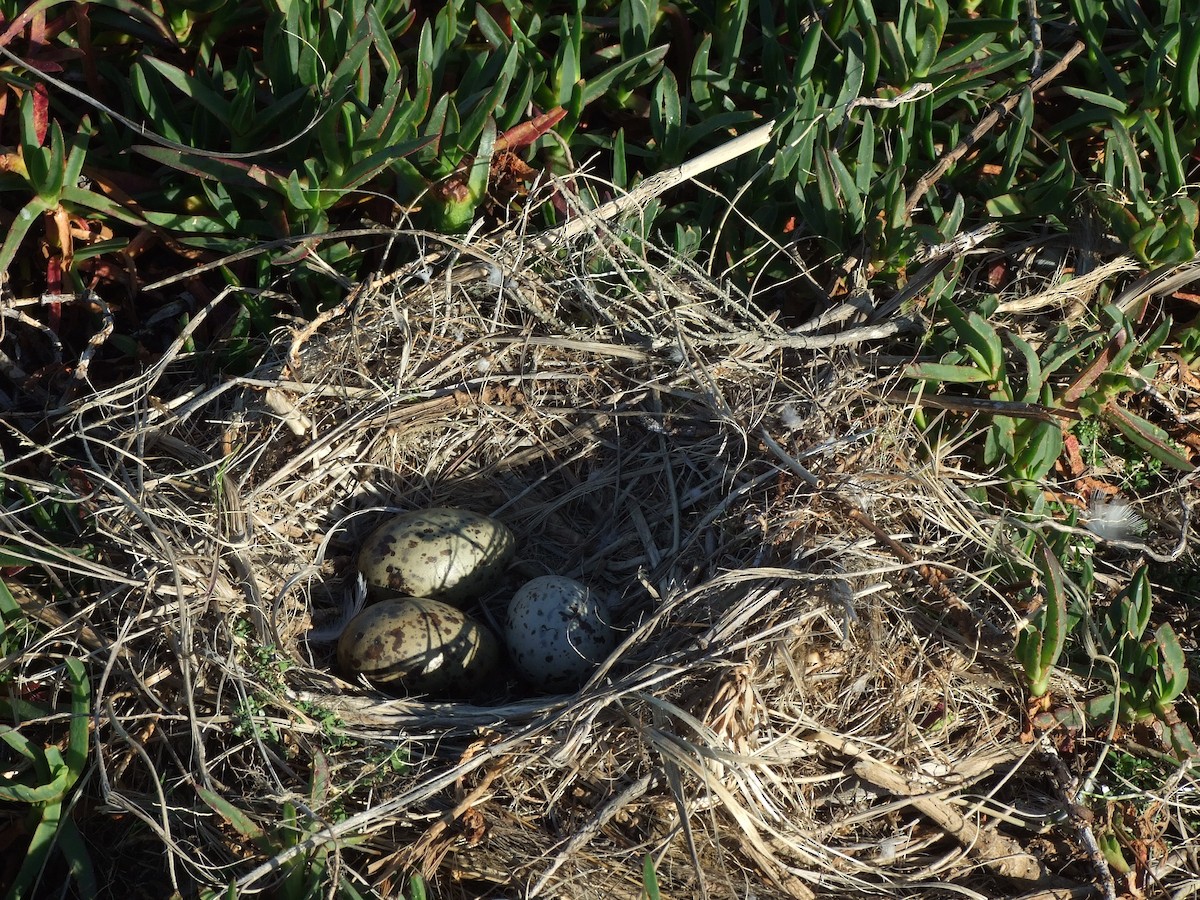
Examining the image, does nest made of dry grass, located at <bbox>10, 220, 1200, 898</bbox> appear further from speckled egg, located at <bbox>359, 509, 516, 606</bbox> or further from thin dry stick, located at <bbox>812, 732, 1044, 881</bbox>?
speckled egg, located at <bbox>359, 509, 516, 606</bbox>

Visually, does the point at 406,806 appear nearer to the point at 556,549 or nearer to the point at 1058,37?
the point at 556,549

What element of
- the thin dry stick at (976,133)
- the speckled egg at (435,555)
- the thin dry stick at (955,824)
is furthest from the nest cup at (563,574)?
the thin dry stick at (976,133)

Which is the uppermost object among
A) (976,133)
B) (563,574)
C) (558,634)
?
(976,133)

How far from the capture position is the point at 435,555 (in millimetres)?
2586

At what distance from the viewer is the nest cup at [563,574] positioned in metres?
2.03

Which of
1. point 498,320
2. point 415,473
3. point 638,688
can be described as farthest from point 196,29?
point 638,688

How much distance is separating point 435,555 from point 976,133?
1.68 meters

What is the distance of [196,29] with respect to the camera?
278cm

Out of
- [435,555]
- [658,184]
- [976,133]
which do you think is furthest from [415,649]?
[976,133]

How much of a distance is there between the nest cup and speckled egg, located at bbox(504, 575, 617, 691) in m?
0.10

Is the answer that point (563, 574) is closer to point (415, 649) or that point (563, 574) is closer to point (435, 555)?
point (435, 555)

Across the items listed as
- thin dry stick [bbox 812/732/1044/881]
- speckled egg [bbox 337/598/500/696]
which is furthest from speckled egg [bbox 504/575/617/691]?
thin dry stick [bbox 812/732/1044/881]

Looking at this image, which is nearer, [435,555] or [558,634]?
[558,634]

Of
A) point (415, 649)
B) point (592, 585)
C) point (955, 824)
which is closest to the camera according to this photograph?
point (955, 824)
